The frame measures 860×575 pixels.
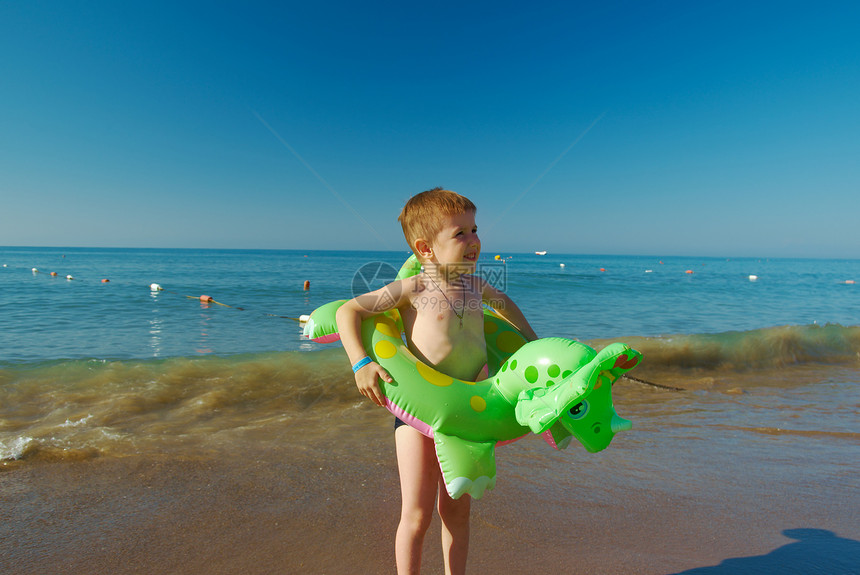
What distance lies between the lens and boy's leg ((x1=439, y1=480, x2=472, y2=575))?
191cm

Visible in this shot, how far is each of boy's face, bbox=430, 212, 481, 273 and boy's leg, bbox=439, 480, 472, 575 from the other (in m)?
0.92

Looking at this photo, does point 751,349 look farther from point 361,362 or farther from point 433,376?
point 361,362

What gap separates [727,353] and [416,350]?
6862mm

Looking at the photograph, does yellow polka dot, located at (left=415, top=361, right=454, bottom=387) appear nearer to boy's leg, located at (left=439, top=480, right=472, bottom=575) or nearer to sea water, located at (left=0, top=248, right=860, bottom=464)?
boy's leg, located at (left=439, top=480, right=472, bottom=575)

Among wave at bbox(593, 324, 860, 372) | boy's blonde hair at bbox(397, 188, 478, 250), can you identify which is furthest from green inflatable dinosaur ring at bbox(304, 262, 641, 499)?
wave at bbox(593, 324, 860, 372)

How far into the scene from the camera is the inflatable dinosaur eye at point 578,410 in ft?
5.22

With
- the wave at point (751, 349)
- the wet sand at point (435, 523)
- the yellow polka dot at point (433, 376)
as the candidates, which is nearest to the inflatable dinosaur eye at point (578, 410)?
the yellow polka dot at point (433, 376)

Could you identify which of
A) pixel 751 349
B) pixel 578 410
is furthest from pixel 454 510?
pixel 751 349

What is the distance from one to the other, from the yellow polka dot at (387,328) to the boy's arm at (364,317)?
0.18 ft

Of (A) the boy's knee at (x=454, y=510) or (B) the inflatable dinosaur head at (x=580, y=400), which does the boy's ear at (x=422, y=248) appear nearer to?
(B) the inflatable dinosaur head at (x=580, y=400)

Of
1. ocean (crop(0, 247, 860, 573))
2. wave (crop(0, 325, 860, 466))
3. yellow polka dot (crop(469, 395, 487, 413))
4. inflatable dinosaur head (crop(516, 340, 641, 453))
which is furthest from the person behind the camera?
wave (crop(0, 325, 860, 466))

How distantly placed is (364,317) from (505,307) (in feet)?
2.12

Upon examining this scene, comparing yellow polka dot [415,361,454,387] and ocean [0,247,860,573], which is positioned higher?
yellow polka dot [415,361,454,387]

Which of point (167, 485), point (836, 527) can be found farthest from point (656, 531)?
point (167, 485)
